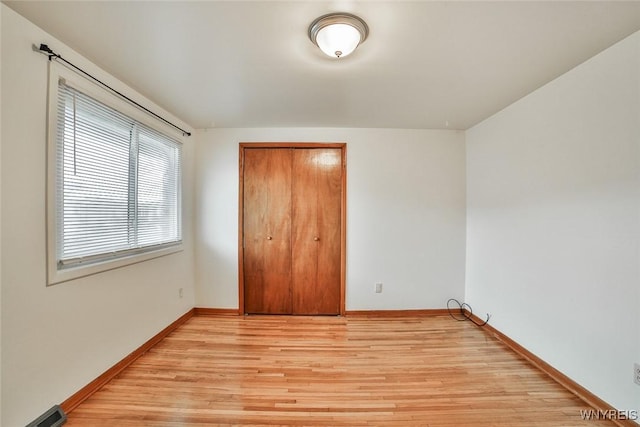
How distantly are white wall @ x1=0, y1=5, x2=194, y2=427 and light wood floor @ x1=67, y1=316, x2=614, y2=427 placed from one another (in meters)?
0.32

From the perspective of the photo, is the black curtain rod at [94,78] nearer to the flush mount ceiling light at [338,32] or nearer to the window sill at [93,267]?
the window sill at [93,267]

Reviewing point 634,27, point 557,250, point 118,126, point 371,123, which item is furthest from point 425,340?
point 118,126

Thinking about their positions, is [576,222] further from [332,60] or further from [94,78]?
[94,78]

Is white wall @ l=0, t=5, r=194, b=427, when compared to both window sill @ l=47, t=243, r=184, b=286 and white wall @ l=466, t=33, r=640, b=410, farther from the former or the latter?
white wall @ l=466, t=33, r=640, b=410

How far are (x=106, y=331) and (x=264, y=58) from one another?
2302 mm

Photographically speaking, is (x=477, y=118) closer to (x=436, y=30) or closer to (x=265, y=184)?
(x=436, y=30)

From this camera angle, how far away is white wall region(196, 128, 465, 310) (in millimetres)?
3055

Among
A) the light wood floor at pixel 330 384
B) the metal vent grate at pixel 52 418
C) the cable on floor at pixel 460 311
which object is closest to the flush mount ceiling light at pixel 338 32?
the light wood floor at pixel 330 384

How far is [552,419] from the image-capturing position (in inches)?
60.7

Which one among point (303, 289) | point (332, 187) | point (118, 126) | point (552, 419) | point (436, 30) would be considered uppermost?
point (436, 30)

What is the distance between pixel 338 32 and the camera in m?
1.32

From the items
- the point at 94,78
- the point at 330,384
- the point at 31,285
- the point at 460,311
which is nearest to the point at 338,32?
the point at 94,78

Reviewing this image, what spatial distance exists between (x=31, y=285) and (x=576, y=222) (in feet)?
11.6

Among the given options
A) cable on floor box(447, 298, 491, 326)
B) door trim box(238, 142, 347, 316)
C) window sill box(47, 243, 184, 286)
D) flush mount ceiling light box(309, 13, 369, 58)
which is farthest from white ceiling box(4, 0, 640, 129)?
cable on floor box(447, 298, 491, 326)
